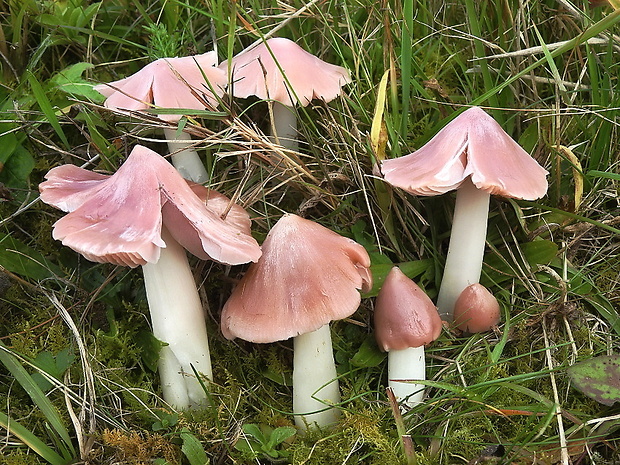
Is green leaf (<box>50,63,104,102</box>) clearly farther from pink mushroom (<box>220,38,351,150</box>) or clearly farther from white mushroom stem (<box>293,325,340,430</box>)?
white mushroom stem (<box>293,325,340,430</box>)

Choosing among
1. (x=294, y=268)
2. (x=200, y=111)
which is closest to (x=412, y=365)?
(x=294, y=268)

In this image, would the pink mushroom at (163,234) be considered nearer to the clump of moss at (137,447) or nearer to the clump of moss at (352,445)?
the clump of moss at (137,447)

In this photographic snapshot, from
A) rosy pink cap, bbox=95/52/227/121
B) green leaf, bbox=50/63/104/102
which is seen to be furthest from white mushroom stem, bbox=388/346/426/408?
green leaf, bbox=50/63/104/102

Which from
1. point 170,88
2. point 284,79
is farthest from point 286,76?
point 170,88

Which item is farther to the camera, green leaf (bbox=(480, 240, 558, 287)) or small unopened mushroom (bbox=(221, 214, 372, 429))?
green leaf (bbox=(480, 240, 558, 287))

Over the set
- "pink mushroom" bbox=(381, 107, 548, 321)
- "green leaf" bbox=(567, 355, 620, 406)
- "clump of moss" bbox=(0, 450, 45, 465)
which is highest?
"pink mushroom" bbox=(381, 107, 548, 321)

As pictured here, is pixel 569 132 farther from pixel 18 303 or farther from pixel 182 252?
pixel 18 303
